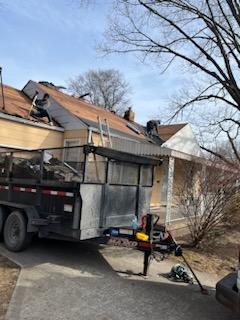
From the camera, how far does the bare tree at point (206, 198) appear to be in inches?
410

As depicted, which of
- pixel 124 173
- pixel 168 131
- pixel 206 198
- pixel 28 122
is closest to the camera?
pixel 124 173

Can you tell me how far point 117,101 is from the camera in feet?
172

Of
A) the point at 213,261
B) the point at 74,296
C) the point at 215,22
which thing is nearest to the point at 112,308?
the point at 74,296

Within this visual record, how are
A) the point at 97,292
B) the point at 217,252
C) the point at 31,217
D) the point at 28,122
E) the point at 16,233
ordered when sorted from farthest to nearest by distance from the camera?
the point at 28,122 → the point at 217,252 → the point at 16,233 → the point at 31,217 → the point at 97,292

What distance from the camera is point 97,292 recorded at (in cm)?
600

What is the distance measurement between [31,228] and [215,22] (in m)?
13.0

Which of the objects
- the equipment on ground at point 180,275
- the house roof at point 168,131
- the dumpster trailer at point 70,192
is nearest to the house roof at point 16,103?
the dumpster trailer at point 70,192

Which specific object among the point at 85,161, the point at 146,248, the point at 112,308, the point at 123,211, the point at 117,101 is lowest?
the point at 112,308

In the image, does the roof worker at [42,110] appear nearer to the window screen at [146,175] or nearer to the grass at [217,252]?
the grass at [217,252]

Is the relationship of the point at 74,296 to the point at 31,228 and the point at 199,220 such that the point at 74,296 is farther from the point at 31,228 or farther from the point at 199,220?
the point at 199,220

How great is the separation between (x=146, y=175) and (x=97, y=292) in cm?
337

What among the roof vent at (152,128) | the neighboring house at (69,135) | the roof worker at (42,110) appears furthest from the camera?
the roof vent at (152,128)

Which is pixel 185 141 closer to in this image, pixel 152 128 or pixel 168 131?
pixel 168 131

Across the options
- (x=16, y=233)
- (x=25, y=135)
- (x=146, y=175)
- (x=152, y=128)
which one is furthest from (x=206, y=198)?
(x=152, y=128)
